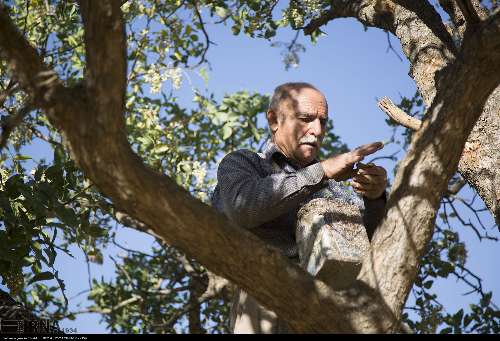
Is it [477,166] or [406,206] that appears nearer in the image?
[406,206]

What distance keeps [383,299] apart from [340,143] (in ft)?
17.1

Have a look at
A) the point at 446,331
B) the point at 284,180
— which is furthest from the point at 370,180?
the point at 446,331

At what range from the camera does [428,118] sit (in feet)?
8.11

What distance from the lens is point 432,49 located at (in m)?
3.79

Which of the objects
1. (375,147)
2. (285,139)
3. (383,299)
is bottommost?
(383,299)

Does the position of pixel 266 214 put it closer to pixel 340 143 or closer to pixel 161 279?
pixel 161 279

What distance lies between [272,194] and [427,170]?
58cm

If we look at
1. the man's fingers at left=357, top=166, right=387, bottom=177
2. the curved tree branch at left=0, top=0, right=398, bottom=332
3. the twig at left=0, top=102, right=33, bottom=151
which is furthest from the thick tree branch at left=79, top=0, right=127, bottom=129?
the man's fingers at left=357, top=166, right=387, bottom=177

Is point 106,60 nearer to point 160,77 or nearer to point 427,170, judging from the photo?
point 427,170

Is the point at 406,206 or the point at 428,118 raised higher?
Result: the point at 428,118

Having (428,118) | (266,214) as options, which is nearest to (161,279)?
(266,214)

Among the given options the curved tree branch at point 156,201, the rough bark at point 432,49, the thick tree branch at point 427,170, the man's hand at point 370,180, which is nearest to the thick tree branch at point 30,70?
the curved tree branch at point 156,201

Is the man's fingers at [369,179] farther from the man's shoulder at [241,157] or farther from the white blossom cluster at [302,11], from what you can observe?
the white blossom cluster at [302,11]

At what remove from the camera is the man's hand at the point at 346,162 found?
2.60 metres
